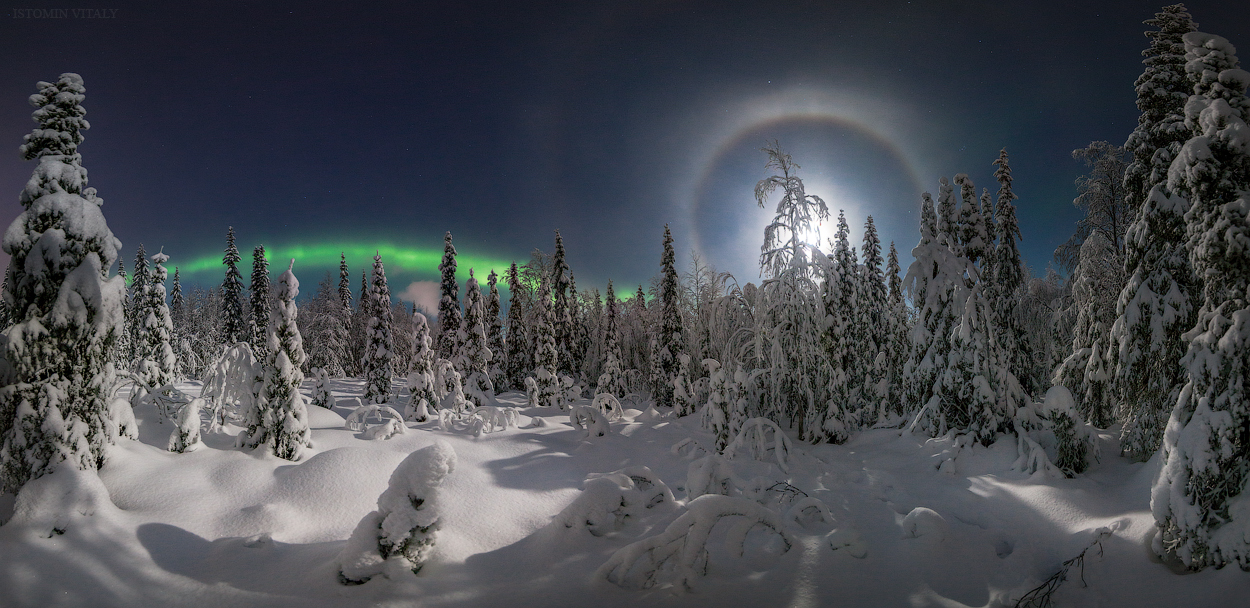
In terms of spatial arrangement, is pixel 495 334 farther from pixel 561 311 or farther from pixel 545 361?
pixel 545 361

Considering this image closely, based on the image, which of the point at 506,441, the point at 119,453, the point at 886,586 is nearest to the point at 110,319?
the point at 119,453

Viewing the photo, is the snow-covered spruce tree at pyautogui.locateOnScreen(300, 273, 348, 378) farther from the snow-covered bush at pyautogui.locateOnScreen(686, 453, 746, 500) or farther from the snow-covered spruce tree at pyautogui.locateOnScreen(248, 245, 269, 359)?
the snow-covered bush at pyautogui.locateOnScreen(686, 453, 746, 500)

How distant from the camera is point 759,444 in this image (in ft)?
37.4

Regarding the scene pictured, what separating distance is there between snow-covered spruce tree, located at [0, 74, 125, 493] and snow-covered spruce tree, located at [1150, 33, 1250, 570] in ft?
45.7

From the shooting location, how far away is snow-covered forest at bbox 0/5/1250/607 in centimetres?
516

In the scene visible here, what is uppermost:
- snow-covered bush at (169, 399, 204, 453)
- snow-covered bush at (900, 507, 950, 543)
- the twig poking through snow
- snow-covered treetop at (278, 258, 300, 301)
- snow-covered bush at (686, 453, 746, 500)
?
snow-covered treetop at (278, 258, 300, 301)

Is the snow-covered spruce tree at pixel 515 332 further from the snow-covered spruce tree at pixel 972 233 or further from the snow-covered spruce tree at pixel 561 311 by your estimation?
the snow-covered spruce tree at pixel 972 233

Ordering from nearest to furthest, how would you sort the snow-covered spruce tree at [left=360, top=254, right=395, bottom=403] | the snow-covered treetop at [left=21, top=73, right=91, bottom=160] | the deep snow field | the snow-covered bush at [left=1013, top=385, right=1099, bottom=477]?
the deep snow field
the snow-covered treetop at [left=21, top=73, right=91, bottom=160]
the snow-covered bush at [left=1013, top=385, right=1099, bottom=477]
the snow-covered spruce tree at [left=360, top=254, right=395, bottom=403]

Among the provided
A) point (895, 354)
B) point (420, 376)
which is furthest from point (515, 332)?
point (895, 354)

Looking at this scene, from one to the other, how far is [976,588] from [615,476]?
479cm

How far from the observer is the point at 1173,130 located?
24.3 feet

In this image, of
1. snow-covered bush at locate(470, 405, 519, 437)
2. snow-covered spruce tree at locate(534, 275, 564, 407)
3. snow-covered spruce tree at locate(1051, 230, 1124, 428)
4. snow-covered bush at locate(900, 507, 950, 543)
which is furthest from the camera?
snow-covered spruce tree at locate(534, 275, 564, 407)

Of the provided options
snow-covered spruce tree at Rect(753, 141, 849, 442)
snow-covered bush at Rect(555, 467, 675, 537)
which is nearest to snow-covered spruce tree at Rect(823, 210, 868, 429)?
snow-covered spruce tree at Rect(753, 141, 849, 442)

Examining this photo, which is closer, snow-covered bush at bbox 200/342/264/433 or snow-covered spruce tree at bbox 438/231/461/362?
snow-covered bush at bbox 200/342/264/433
